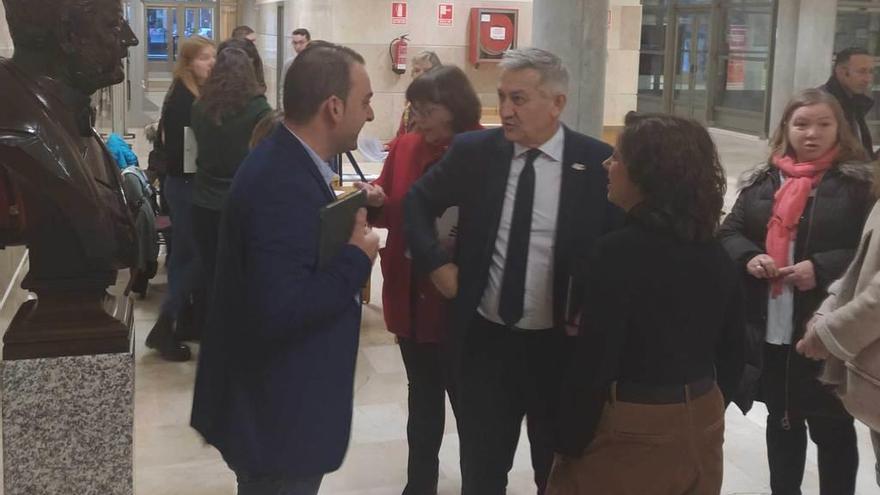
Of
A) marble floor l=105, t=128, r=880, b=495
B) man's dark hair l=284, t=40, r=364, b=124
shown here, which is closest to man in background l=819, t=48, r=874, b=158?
marble floor l=105, t=128, r=880, b=495

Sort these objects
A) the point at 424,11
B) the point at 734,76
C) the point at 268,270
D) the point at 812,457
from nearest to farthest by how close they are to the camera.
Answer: the point at 268,270, the point at 812,457, the point at 424,11, the point at 734,76

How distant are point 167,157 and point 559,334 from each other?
3.08m

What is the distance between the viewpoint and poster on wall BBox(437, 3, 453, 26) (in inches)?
569

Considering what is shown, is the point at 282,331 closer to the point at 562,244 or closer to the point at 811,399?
the point at 562,244

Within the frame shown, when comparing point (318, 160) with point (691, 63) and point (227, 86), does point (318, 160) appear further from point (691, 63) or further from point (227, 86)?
point (691, 63)

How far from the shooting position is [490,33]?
14.5m

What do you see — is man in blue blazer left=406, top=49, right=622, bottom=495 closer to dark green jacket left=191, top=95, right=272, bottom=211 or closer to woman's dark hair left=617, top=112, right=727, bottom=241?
woman's dark hair left=617, top=112, right=727, bottom=241

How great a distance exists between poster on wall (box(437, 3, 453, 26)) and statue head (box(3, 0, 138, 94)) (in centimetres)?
1230

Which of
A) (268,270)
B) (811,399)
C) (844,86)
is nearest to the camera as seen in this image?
(268,270)

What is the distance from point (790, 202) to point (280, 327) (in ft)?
6.40

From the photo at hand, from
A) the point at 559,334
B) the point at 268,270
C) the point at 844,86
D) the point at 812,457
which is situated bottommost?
A: the point at 812,457

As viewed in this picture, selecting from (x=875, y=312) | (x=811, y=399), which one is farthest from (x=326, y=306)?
(x=811, y=399)

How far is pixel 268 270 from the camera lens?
1981mm

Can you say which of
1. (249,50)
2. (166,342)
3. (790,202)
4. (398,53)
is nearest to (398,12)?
(398,53)
